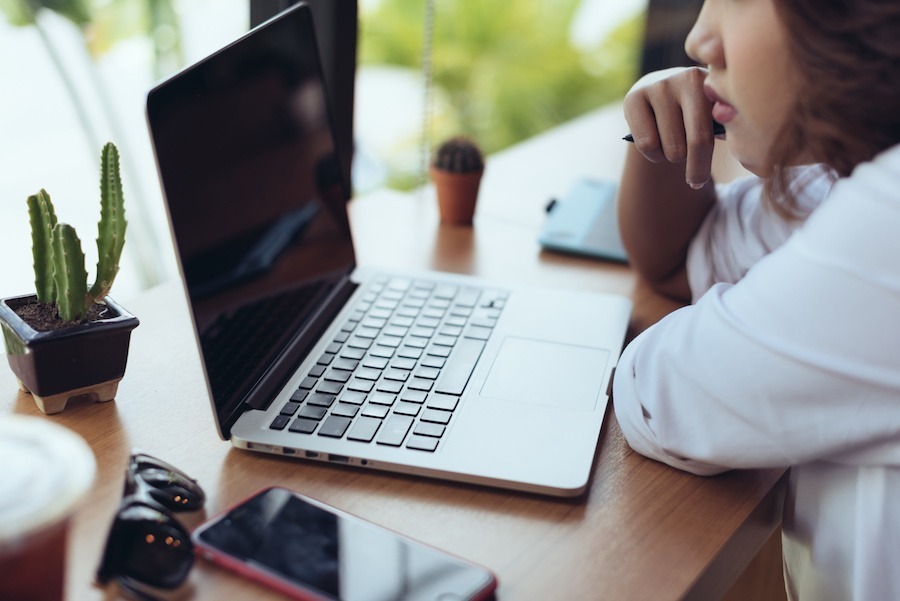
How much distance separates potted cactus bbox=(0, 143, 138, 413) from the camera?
2.59 ft

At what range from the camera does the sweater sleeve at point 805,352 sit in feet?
2.14

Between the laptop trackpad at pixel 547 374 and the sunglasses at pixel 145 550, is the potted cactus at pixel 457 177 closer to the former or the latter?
the laptop trackpad at pixel 547 374

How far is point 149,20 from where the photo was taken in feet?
8.58

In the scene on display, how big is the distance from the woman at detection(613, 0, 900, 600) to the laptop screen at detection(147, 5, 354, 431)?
1.13 feet

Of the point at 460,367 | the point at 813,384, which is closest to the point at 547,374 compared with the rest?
the point at 460,367

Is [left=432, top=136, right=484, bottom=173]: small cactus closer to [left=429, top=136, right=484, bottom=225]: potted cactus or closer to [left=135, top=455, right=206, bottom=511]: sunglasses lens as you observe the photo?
[left=429, top=136, right=484, bottom=225]: potted cactus

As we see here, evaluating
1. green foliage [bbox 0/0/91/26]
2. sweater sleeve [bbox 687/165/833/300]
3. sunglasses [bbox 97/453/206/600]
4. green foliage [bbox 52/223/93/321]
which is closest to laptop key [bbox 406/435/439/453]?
sunglasses [bbox 97/453/206/600]

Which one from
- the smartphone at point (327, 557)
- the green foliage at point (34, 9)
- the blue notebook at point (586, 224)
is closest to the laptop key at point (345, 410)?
the smartphone at point (327, 557)

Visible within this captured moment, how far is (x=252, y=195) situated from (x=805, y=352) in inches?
20.0

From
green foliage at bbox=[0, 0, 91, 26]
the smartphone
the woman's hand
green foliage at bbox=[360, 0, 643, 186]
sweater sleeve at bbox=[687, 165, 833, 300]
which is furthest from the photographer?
green foliage at bbox=[360, 0, 643, 186]

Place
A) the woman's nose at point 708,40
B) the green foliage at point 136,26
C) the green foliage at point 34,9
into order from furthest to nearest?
the green foliage at point 136,26 → the green foliage at point 34,9 → the woman's nose at point 708,40

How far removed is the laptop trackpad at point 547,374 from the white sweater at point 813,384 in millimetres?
65

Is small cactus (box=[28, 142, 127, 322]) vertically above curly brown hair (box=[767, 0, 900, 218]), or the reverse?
curly brown hair (box=[767, 0, 900, 218])

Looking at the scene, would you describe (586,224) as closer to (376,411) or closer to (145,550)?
(376,411)
